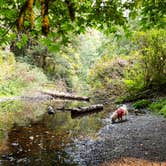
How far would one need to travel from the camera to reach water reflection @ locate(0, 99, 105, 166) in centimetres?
987

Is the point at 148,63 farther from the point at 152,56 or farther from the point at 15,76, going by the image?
the point at 15,76

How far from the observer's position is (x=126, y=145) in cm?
1116

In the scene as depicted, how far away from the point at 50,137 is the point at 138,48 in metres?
13.0

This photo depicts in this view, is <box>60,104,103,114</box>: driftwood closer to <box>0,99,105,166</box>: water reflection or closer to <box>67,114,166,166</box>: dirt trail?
<box>0,99,105,166</box>: water reflection

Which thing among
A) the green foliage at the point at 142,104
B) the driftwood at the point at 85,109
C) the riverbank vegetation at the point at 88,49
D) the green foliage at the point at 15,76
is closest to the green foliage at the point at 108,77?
the riverbank vegetation at the point at 88,49

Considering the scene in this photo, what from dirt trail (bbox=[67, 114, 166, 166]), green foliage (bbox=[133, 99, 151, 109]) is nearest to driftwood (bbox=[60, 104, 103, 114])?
green foliage (bbox=[133, 99, 151, 109])

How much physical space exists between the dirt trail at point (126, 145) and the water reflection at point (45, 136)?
0.54 meters

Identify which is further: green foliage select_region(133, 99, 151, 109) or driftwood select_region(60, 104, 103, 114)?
green foliage select_region(133, 99, 151, 109)

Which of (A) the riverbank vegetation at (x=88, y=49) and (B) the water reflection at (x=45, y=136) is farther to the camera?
(B) the water reflection at (x=45, y=136)

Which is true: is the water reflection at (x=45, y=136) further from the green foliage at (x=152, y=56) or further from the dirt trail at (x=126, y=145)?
the green foliage at (x=152, y=56)

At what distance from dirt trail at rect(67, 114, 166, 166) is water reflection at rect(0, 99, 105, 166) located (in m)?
0.54

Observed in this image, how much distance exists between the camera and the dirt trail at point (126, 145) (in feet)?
31.7

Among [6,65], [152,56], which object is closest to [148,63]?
[152,56]

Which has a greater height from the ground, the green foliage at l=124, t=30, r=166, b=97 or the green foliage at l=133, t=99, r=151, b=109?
the green foliage at l=124, t=30, r=166, b=97
